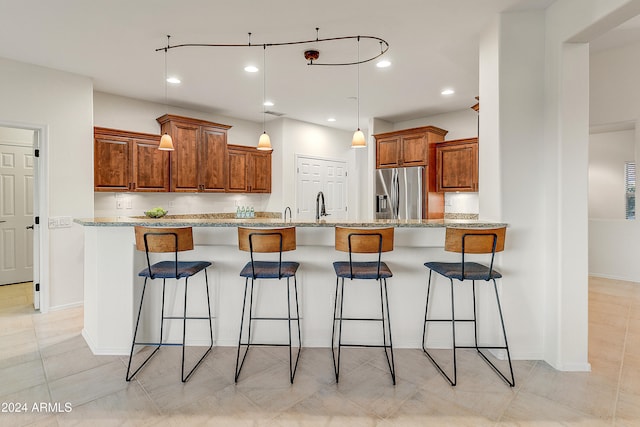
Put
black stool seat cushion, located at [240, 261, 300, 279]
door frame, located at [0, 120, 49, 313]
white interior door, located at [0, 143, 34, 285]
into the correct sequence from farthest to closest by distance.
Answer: white interior door, located at [0, 143, 34, 285], door frame, located at [0, 120, 49, 313], black stool seat cushion, located at [240, 261, 300, 279]

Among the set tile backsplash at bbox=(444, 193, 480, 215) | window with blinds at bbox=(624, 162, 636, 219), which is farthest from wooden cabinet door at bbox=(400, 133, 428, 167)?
window with blinds at bbox=(624, 162, 636, 219)

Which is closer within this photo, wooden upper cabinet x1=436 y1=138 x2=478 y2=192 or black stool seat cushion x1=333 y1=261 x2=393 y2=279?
black stool seat cushion x1=333 y1=261 x2=393 y2=279

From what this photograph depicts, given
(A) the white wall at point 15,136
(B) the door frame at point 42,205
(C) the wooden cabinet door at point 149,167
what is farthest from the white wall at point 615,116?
(A) the white wall at point 15,136

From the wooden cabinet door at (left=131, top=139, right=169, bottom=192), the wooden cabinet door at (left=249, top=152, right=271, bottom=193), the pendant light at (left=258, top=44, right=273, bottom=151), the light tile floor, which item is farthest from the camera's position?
the wooden cabinet door at (left=249, top=152, right=271, bottom=193)

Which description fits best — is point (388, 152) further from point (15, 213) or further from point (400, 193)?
point (15, 213)

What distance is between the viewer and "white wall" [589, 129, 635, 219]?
221 inches

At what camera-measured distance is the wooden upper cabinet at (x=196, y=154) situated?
5070 millimetres

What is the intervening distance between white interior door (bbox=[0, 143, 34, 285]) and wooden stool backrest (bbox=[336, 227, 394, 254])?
498 centimetres

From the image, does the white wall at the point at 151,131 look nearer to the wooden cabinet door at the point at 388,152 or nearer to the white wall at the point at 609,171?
the wooden cabinet door at the point at 388,152

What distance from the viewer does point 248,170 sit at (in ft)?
19.8

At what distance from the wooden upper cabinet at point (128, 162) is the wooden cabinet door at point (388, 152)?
3429mm

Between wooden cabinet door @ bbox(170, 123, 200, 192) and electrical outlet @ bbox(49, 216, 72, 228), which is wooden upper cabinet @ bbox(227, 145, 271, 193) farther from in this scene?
electrical outlet @ bbox(49, 216, 72, 228)

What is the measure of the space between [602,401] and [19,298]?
19.3 ft

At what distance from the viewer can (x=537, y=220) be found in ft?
8.75
